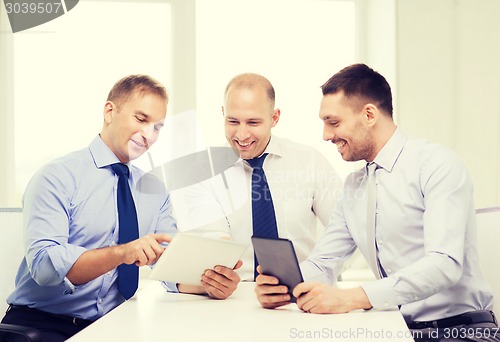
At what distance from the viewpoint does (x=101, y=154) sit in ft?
8.27

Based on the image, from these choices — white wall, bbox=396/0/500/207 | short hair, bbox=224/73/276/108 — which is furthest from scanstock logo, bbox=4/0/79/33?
white wall, bbox=396/0/500/207

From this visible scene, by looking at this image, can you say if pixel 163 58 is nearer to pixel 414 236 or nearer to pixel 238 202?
pixel 238 202

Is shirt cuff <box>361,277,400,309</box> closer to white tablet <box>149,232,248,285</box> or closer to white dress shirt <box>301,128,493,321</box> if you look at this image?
white dress shirt <box>301,128,493,321</box>

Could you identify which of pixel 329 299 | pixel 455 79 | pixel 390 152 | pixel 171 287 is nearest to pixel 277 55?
pixel 455 79

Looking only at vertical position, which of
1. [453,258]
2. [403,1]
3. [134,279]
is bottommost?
[134,279]

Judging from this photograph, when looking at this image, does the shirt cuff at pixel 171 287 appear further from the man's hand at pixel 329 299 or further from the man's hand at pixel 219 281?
the man's hand at pixel 329 299

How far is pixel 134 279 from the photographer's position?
7.96 feet

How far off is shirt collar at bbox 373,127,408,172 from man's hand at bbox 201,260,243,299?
0.66m

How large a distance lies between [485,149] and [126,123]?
279 cm

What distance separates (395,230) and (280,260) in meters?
0.53

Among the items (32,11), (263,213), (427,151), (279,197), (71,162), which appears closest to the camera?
(427,151)

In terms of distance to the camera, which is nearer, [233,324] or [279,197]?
[233,324]

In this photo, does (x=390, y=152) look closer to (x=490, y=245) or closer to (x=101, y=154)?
(x=490, y=245)

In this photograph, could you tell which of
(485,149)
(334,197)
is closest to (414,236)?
(334,197)
